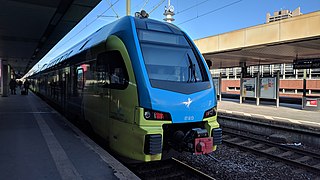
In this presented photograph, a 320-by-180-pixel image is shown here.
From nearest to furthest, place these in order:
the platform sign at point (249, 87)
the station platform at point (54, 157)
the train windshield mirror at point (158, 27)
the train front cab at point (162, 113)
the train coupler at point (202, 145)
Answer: the station platform at point (54, 157) < the train front cab at point (162, 113) < the train coupler at point (202, 145) < the train windshield mirror at point (158, 27) < the platform sign at point (249, 87)

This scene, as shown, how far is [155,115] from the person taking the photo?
4766 millimetres

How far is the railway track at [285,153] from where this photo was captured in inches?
263

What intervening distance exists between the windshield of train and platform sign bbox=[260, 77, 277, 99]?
13.4 m

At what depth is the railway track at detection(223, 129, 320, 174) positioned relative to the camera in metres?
6.68

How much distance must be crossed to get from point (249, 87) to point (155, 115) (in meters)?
16.2

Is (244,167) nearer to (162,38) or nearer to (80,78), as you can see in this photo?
(162,38)

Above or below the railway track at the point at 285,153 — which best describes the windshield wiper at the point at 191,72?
above

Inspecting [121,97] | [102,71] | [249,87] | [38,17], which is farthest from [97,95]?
[249,87]

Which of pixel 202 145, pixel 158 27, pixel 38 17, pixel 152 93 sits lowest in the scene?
pixel 202 145

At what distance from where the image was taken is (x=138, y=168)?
591 cm

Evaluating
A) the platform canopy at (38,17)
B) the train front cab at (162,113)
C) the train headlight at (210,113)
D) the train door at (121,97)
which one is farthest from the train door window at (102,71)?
the platform canopy at (38,17)

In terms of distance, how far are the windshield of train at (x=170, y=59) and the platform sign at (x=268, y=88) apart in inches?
526

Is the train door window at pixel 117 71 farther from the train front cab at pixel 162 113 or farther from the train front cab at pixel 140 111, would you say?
the train front cab at pixel 162 113

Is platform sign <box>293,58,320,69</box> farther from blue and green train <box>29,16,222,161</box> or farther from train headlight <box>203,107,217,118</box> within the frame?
train headlight <box>203,107,217,118</box>
